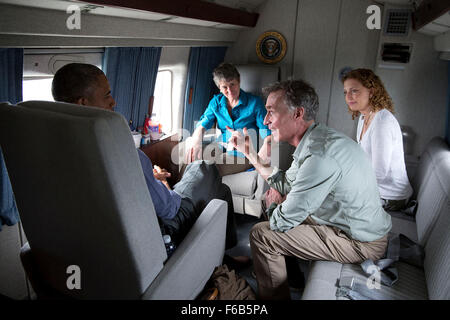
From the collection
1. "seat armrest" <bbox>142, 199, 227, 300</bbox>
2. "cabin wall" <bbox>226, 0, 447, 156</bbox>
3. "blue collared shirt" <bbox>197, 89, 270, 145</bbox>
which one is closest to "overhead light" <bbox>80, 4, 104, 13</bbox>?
"seat armrest" <bbox>142, 199, 227, 300</bbox>

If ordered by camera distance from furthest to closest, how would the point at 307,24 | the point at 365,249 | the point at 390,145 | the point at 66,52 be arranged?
1. the point at 307,24
2. the point at 390,145
3. the point at 66,52
4. the point at 365,249

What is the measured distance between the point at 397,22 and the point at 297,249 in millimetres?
3281

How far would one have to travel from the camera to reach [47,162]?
142cm

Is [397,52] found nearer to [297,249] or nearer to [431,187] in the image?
[431,187]

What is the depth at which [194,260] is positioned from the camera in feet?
6.27

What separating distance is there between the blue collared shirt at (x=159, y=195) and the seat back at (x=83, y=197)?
348mm

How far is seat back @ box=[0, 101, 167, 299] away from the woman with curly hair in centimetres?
200

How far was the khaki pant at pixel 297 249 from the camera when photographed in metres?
2.11

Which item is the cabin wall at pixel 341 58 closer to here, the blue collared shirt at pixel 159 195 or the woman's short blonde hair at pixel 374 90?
the woman's short blonde hair at pixel 374 90

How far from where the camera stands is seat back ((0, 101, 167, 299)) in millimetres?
1286

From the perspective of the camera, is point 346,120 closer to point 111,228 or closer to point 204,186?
point 204,186

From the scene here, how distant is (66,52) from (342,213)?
2.26m

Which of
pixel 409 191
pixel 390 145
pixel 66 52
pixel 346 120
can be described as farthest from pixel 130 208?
pixel 346 120

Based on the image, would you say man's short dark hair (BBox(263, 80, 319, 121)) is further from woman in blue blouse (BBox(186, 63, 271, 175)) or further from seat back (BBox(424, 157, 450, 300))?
woman in blue blouse (BBox(186, 63, 271, 175))
